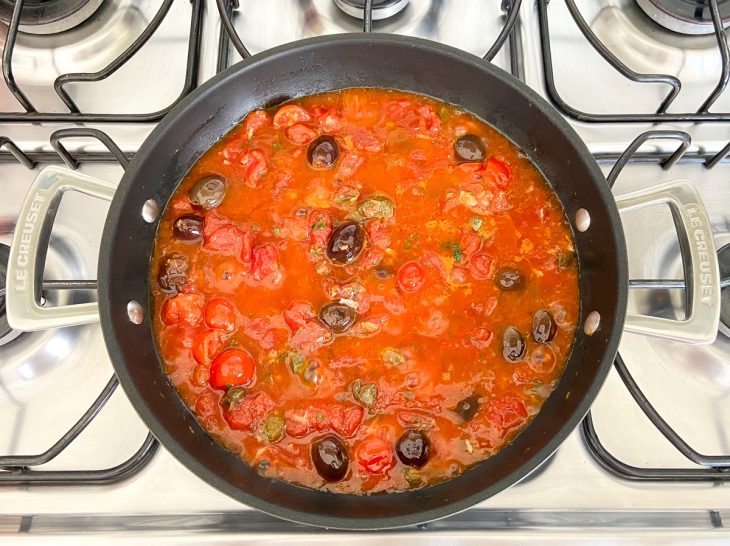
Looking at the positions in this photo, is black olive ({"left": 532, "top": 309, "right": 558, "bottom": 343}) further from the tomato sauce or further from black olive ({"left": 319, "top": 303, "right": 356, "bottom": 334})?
black olive ({"left": 319, "top": 303, "right": 356, "bottom": 334})

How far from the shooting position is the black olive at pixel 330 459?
1524 mm

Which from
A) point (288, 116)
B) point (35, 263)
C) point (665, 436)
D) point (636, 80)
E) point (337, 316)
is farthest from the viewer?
point (288, 116)

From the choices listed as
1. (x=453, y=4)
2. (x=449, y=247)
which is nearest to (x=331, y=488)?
(x=449, y=247)

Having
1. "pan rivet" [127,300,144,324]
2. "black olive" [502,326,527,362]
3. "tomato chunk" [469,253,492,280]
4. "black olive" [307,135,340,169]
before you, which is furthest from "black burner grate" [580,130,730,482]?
"pan rivet" [127,300,144,324]

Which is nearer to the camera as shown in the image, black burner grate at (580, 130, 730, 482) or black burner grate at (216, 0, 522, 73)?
black burner grate at (580, 130, 730, 482)

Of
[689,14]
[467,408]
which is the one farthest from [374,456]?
[689,14]

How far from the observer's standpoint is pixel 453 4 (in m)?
1.97

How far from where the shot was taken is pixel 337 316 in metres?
1.61

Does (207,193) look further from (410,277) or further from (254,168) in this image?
(410,277)

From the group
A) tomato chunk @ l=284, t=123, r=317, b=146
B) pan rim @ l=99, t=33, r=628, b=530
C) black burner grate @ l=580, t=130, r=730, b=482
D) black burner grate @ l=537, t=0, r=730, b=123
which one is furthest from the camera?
tomato chunk @ l=284, t=123, r=317, b=146

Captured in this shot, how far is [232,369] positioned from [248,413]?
0.12m

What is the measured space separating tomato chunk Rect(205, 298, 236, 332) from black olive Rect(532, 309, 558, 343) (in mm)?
821

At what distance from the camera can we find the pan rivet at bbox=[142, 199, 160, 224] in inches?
65.1

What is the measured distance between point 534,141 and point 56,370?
1.50 meters
